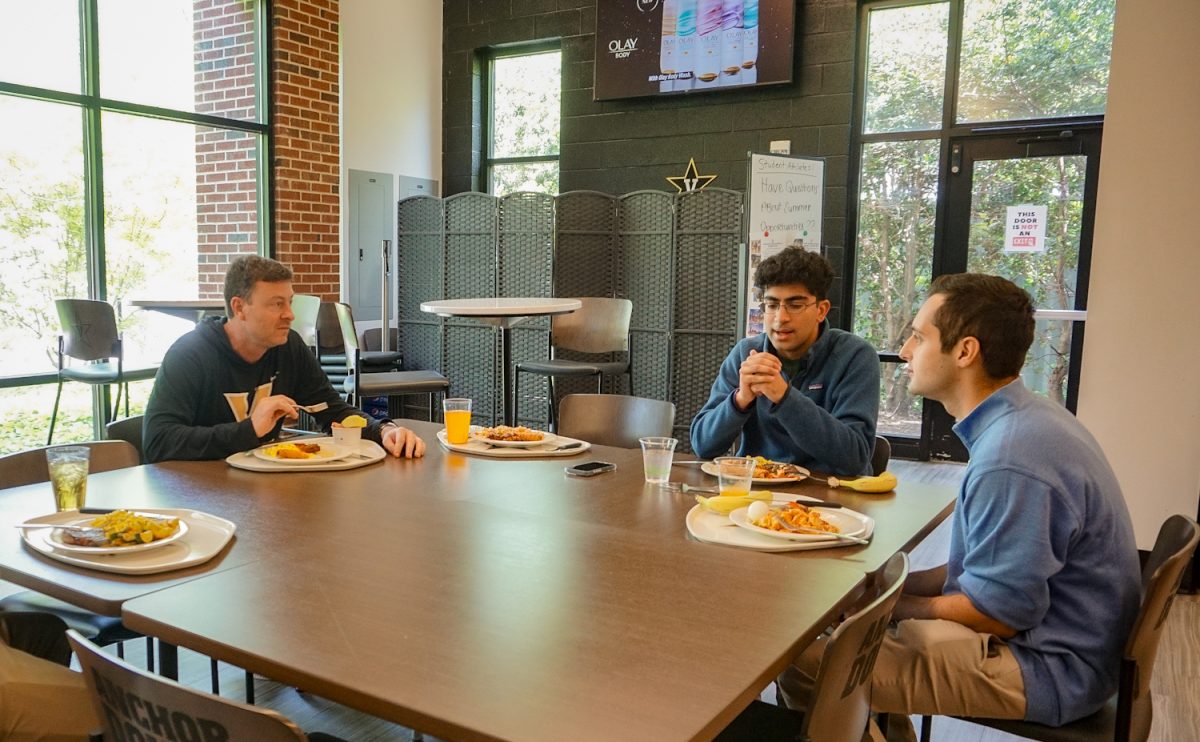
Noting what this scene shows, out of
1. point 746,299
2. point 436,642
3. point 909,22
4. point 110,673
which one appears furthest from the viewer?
point 909,22

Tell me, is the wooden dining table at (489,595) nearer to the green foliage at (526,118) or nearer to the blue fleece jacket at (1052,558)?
the blue fleece jacket at (1052,558)

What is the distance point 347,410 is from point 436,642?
5.50 feet

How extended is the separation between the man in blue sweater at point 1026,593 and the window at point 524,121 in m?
5.58

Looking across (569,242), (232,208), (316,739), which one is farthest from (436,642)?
(232,208)

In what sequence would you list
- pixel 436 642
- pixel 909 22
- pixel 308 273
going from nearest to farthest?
pixel 436 642, pixel 909 22, pixel 308 273

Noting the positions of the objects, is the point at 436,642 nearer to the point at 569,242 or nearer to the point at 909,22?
the point at 569,242

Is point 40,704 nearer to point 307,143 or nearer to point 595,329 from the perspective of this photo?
point 595,329

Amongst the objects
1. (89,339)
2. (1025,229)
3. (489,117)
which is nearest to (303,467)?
(89,339)

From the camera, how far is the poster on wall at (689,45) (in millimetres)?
5695

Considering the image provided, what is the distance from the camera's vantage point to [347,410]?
106 inches

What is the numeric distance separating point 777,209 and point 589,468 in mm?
3493

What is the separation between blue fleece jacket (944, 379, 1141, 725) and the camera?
148 centimetres

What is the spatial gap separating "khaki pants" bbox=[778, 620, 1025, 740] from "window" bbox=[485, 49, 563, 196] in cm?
563

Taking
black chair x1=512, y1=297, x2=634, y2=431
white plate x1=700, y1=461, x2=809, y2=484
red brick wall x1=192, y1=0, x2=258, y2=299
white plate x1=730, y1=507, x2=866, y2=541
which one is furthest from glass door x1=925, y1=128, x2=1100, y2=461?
red brick wall x1=192, y1=0, x2=258, y2=299
